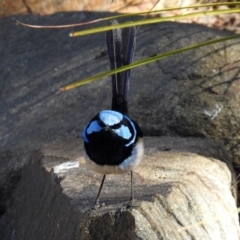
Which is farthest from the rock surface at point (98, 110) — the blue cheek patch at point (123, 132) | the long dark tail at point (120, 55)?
the long dark tail at point (120, 55)

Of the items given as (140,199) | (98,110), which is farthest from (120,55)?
(140,199)

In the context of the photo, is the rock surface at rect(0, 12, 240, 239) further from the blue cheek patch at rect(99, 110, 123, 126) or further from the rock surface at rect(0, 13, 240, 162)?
the blue cheek patch at rect(99, 110, 123, 126)

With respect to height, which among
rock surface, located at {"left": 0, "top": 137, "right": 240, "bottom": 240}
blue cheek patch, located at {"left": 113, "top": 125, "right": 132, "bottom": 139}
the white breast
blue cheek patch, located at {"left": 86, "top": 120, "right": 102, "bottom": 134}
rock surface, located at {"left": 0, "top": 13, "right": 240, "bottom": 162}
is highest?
blue cheek patch, located at {"left": 86, "top": 120, "right": 102, "bottom": 134}

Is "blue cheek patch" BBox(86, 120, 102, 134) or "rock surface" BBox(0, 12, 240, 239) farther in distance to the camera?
"rock surface" BBox(0, 12, 240, 239)

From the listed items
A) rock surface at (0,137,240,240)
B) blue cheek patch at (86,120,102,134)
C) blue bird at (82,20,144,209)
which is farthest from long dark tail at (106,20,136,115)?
blue cheek patch at (86,120,102,134)

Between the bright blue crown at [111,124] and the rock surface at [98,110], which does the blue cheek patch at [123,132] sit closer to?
the bright blue crown at [111,124]

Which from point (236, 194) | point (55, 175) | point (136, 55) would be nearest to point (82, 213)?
point (55, 175)

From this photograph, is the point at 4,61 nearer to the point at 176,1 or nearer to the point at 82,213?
the point at 176,1
